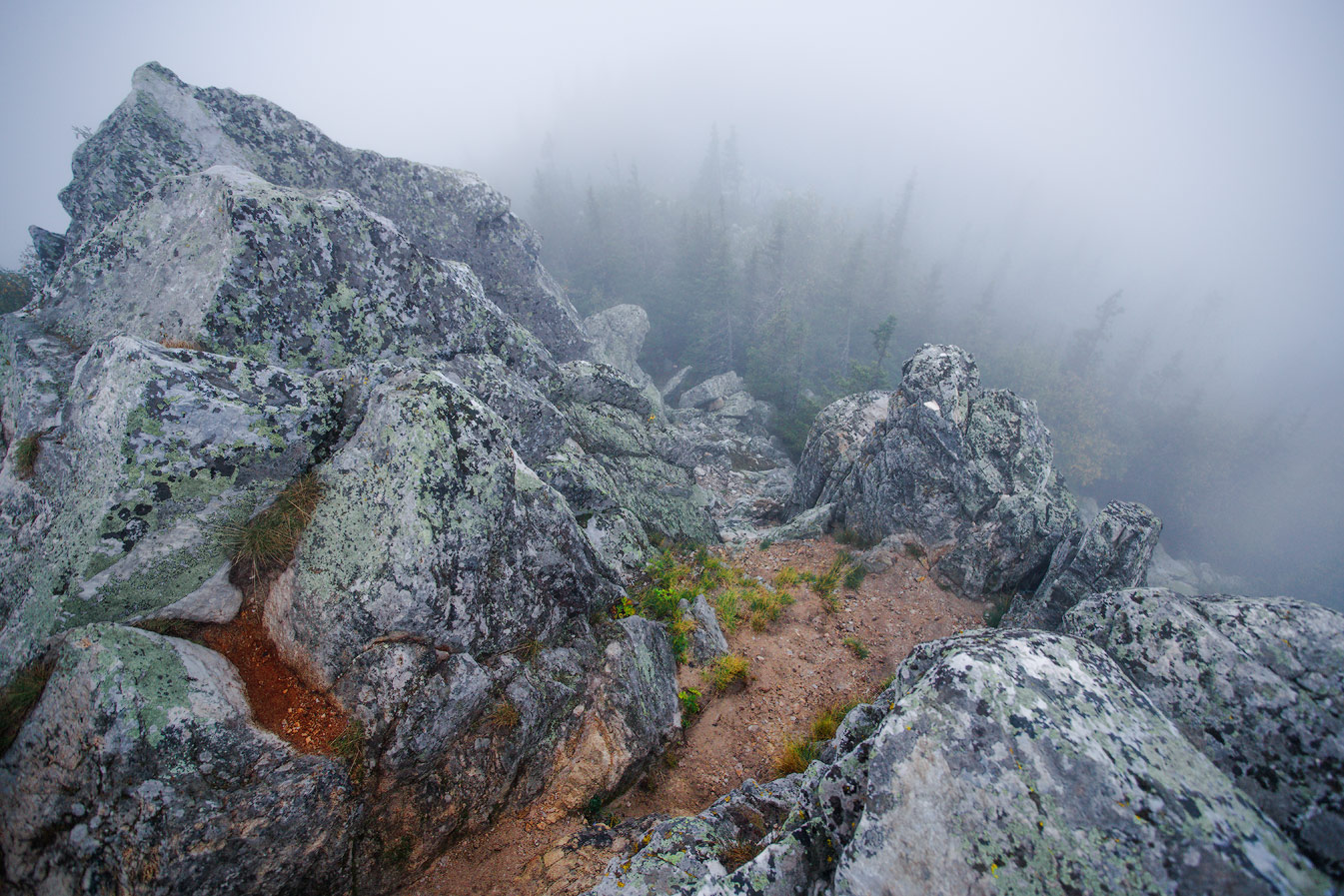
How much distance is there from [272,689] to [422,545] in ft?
7.01

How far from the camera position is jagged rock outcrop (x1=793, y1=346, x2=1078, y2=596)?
44.0 feet

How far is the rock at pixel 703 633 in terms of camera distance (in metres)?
9.12

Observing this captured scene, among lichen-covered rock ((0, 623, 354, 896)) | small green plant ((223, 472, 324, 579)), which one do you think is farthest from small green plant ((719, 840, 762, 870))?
small green plant ((223, 472, 324, 579))

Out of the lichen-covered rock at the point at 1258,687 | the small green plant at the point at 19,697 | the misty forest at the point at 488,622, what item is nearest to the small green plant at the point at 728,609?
the misty forest at the point at 488,622

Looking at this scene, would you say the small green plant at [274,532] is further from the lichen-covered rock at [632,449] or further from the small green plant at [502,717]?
the lichen-covered rock at [632,449]

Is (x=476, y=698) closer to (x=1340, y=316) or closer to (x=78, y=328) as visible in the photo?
(x=78, y=328)

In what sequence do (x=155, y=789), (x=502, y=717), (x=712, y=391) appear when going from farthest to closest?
(x=712, y=391) < (x=502, y=717) < (x=155, y=789)

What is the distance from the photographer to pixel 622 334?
4231 centimetres

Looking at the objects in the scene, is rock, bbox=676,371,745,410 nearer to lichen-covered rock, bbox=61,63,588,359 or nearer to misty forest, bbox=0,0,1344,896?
lichen-covered rock, bbox=61,63,588,359

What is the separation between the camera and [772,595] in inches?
A: 468

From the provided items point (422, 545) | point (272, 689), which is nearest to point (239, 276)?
point (422, 545)

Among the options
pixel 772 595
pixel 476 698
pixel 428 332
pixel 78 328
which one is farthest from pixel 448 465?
pixel 772 595

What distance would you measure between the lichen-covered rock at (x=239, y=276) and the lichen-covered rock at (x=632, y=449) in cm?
564

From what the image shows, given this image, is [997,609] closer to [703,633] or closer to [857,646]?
[857,646]
